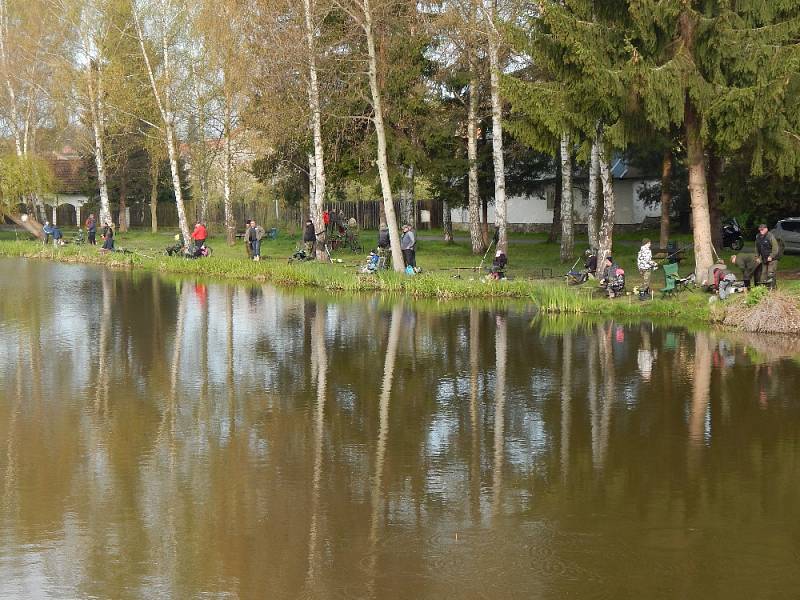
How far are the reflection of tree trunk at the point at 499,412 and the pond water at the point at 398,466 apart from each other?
5cm

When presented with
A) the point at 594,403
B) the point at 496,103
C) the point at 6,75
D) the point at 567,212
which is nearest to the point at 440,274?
the point at 496,103

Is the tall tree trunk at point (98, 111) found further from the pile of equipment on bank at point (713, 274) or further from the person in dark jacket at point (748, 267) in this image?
the person in dark jacket at point (748, 267)

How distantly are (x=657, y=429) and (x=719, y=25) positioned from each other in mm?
15273

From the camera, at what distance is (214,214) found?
73375mm

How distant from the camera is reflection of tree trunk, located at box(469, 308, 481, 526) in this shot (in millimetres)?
10891

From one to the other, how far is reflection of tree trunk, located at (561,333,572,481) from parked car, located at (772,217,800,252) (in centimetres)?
2012

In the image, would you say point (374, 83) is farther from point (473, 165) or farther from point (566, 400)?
point (566, 400)

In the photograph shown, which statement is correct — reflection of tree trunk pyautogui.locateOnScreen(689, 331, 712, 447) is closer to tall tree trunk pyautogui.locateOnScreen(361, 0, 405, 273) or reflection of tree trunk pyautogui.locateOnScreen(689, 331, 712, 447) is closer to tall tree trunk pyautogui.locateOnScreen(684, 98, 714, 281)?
tall tree trunk pyautogui.locateOnScreen(684, 98, 714, 281)

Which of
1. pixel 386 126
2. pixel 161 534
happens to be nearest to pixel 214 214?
pixel 386 126

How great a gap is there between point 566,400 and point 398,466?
4.47 metres

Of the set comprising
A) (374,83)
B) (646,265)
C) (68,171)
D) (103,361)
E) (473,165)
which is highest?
(68,171)

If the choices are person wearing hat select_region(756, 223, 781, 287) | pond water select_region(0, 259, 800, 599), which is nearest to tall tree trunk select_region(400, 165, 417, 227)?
person wearing hat select_region(756, 223, 781, 287)

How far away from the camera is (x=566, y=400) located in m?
16.0

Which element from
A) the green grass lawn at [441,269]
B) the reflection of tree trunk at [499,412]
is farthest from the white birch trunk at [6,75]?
the reflection of tree trunk at [499,412]
